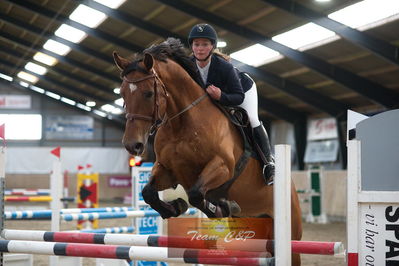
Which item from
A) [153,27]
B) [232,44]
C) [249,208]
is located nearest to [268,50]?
[232,44]

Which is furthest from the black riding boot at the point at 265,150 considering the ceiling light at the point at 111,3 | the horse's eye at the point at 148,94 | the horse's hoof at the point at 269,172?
the ceiling light at the point at 111,3

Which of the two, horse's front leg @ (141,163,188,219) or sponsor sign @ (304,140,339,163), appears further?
sponsor sign @ (304,140,339,163)

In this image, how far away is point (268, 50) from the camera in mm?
12086

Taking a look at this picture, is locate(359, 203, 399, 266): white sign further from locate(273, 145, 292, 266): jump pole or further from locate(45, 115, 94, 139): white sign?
locate(45, 115, 94, 139): white sign

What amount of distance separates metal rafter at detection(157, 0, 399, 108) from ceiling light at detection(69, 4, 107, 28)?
2.67m

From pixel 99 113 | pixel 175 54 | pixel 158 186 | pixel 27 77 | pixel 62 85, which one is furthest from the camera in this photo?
pixel 99 113

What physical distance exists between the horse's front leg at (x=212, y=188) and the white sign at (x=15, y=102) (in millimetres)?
20196

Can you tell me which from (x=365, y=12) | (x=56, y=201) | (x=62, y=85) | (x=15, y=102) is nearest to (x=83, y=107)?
(x=62, y=85)

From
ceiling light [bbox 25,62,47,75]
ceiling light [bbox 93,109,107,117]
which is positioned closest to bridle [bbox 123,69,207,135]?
ceiling light [bbox 25,62,47,75]

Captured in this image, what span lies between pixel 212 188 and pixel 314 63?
9166 mm

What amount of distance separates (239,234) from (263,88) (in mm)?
12628

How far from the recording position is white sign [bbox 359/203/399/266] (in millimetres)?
2059

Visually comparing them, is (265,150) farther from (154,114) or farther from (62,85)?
(62,85)

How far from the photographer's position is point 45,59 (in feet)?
59.7
